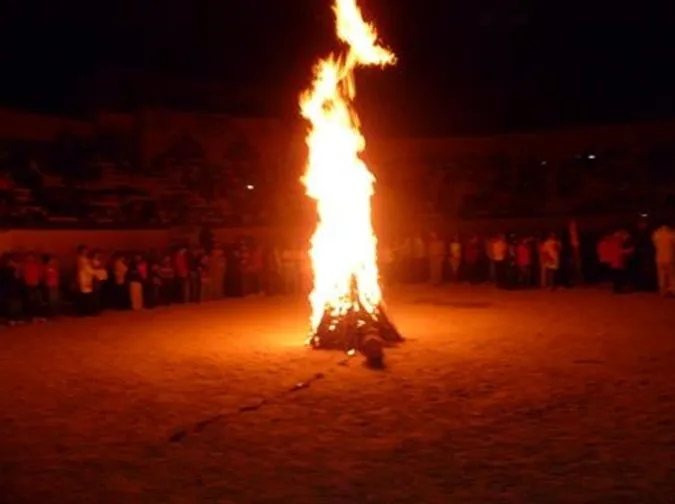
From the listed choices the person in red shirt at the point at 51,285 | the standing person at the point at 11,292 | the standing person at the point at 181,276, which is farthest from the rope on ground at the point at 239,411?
the standing person at the point at 181,276

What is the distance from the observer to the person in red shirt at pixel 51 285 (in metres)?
18.3

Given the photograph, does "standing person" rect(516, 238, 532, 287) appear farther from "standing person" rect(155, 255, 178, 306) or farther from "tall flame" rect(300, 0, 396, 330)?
"tall flame" rect(300, 0, 396, 330)

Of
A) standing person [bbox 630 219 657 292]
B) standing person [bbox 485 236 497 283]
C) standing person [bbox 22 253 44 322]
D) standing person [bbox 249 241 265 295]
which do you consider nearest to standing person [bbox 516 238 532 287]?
standing person [bbox 485 236 497 283]

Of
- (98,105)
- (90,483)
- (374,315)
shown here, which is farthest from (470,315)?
(98,105)

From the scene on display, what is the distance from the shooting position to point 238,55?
109 ft

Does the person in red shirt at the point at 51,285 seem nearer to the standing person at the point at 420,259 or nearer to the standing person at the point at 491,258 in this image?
the standing person at the point at 420,259

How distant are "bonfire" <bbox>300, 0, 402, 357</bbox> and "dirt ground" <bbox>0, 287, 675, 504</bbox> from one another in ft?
2.60

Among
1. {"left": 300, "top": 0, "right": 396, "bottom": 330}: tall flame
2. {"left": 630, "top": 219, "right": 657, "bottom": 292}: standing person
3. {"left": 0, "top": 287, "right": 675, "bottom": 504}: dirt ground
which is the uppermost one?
{"left": 300, "top": 0, "right": 396, "bottom": 330}: tall flame

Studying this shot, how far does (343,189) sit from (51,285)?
7.07m

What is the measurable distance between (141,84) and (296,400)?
22.7 metres

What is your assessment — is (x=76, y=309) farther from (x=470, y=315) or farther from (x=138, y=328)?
(x=470, y=315)

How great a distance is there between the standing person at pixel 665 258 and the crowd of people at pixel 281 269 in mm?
21

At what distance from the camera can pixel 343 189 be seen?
47.1ft

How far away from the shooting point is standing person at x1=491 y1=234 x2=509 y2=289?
77.2ft
